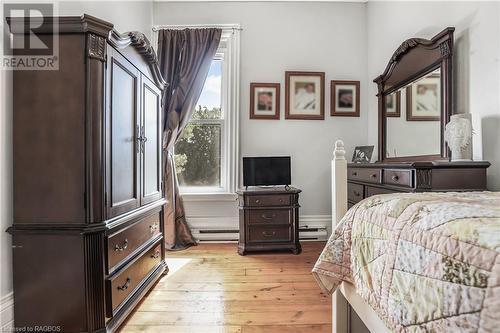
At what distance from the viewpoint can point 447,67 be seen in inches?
77.2

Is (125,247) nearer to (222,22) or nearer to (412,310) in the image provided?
(412,310)

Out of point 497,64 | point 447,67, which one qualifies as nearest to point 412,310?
point 497,64

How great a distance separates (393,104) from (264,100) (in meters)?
1.41

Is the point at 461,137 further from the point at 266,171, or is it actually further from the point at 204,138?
the point at 204,138

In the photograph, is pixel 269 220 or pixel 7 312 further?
pixel 269 220

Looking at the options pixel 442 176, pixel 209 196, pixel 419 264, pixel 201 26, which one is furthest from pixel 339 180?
pixel 201 26

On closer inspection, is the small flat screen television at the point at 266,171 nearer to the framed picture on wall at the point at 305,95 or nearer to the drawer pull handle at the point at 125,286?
the framed picture on wall at the point at 305,95

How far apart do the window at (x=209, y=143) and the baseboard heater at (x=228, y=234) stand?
0.49 m

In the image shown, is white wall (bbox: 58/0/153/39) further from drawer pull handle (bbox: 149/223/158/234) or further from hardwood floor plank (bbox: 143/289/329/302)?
hardwood floor plank (bbox: 143/289/329/302)

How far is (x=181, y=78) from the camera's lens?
3162 millimetres

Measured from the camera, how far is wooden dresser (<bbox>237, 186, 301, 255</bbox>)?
285 centimetres

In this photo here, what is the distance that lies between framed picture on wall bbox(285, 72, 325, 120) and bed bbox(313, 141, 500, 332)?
2.39 m

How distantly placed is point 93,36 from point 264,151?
7.37 feet

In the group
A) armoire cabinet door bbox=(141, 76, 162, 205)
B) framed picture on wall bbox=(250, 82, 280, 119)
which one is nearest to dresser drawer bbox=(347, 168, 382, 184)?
framed picture on wall bbox=(250, 82, 280, 119)
